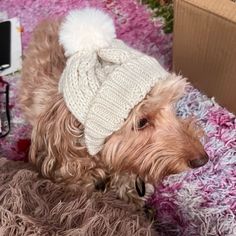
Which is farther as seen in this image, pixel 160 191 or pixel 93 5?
pixel 93 5

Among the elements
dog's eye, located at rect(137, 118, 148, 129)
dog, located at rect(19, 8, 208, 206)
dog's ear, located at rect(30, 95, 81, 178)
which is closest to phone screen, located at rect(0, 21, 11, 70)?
dog, located at rect(19, 8, 208, 206)

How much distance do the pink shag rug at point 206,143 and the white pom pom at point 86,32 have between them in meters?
0.53

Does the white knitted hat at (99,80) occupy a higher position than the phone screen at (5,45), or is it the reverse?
the white knitted hat at (99,80)

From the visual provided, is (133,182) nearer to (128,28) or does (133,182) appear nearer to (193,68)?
(193,68)

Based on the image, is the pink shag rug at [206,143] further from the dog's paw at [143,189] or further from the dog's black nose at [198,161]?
the dog's black nose at [198,161]

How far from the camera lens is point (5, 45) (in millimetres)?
1892

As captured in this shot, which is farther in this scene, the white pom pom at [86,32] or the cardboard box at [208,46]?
the cardboard box at [208,46]

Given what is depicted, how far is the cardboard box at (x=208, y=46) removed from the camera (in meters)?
1.38

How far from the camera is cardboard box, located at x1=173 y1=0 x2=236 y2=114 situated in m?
1.38

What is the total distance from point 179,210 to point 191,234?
9 centimetres

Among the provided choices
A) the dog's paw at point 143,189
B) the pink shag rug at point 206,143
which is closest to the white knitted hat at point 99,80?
the dog's paw at point 143,189

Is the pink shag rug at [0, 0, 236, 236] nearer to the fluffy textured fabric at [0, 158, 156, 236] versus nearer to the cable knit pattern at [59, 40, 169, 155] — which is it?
the fluffy textured fabric at [0, 158, 156, 236]

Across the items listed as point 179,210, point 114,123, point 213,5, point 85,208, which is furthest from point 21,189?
point 213,5

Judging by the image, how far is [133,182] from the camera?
4.94ft
